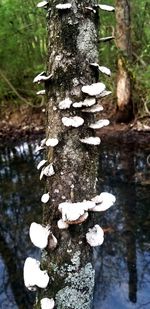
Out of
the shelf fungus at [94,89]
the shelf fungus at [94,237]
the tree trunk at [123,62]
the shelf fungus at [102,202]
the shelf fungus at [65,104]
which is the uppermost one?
the shelf fungus at [94,89]

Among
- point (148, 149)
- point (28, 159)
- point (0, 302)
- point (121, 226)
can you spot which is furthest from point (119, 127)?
point (0, 302)

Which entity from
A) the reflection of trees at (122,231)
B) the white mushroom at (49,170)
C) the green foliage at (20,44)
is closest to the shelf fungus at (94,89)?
the white mushroom at (49,170)

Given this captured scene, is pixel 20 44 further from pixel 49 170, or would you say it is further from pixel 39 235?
pixel 39 235

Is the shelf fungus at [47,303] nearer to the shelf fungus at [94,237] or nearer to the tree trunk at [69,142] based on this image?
the tree trunk at [69,142]

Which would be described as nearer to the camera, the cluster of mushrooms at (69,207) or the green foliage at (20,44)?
the cluster of mushrooms at (69,207)

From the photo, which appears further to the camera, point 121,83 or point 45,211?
point 121,83

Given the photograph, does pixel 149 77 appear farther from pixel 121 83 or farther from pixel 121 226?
pixel 121 226

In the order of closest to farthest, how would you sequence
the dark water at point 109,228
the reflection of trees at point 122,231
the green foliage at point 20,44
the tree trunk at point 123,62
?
the dark water at point 109,228 < the reflection of trees at point 122,231 < the tree trunk at point 123,62 < the green foliage at point 20,44

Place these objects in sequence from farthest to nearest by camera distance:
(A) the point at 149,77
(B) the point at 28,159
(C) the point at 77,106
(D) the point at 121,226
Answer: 1. (B) the point at 28,159
2. (A) the point at 149,77
3. (D) the point at 121,226
4. (C) the point at 77,106
